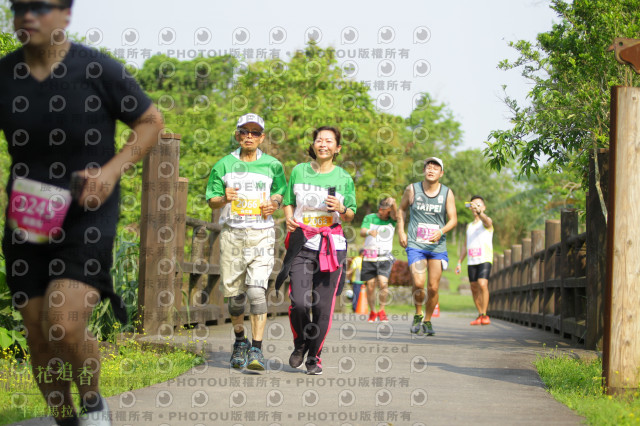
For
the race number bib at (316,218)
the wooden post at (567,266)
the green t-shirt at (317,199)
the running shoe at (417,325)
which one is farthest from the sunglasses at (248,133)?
the wooden post at (567,266)

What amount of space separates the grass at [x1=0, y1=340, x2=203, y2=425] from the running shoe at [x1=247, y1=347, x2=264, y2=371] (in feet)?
1.65

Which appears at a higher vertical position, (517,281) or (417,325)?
(517,281)

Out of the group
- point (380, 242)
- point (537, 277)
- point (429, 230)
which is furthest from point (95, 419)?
point (537, 277)

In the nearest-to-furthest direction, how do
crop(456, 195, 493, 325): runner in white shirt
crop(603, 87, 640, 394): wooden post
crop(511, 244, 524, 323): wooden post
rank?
1. crop(603, 87, 640, 394): wooden post
2. crop(456, 195, 493, 325): runner in white shirt
3. crop(511, 244, 524, 323): wooden post

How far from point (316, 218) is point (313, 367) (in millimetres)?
1159

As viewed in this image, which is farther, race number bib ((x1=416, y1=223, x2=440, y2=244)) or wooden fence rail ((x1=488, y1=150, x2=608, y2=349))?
race number bib ((x1=416, y1=223, x2=440, y2=244))

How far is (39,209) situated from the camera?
149 inches

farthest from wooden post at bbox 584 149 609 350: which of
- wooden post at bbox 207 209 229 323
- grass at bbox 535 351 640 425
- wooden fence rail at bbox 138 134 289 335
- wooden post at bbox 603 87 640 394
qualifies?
wooden post at bbox 207 209 229 323

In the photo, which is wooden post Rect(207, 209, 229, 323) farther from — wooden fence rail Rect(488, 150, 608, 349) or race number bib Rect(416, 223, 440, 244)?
wooden fence rail Rect(488, 150, 608, 349)

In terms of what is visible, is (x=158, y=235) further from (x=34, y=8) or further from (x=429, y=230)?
(x=34, y=8)

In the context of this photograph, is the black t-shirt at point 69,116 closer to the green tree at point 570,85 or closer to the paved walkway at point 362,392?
the paved walkway at point 362,392

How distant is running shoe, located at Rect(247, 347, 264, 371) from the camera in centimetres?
699

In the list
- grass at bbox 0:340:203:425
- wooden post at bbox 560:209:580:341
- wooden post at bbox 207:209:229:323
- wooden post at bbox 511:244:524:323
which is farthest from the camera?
wooden post at bbox 511:244:524:323

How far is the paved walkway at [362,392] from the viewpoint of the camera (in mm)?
5199
